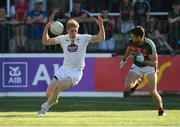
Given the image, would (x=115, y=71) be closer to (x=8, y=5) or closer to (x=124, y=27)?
(x=124, y=27)

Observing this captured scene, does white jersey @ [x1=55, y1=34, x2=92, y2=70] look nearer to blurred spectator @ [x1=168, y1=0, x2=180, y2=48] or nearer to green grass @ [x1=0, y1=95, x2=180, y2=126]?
green grass @ [x1=0, y1=95, x2=180, y2=126]

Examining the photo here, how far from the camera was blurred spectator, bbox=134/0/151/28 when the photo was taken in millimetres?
23250

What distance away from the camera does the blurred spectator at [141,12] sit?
76.3 ft

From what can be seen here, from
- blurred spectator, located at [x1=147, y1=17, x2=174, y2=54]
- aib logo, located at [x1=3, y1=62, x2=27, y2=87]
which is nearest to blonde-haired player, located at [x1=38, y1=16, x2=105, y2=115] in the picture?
aib logo, located at [x1=3, y1=62, x2=27, y2=87]

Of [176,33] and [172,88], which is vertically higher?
[176,33]

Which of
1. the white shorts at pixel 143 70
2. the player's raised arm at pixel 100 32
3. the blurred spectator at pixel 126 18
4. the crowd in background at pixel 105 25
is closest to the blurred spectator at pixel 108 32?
the crowd in background at pixel 105 25

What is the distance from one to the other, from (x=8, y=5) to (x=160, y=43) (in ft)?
19.8

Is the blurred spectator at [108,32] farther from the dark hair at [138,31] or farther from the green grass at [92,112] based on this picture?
the dark hair at [138,31]

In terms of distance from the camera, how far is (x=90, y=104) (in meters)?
20.2

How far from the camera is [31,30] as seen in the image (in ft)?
78.0

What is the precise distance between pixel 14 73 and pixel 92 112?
6.00m

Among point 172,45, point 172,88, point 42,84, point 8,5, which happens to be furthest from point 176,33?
point 8,5

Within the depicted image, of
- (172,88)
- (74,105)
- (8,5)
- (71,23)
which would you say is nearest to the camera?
(71,23)

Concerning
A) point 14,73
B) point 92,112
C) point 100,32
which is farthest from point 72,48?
point 14,73
